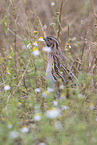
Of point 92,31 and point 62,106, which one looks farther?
point 92,31

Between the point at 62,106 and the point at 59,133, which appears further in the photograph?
the point at 62,106

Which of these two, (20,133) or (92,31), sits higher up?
(92,31)

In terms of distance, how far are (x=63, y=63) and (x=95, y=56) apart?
30.2 inches

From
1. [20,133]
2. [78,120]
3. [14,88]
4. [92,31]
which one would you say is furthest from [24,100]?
[92,31]

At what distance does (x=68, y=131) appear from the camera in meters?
2.91

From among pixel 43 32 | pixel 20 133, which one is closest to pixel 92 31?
pixel 43 32

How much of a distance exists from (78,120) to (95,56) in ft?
5.64

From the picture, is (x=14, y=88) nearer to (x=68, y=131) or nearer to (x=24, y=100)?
(x=24, y=100)

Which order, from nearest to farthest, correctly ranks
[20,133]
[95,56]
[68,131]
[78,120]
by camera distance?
[20,133] < [68,131] < [78,120] < [95,56]

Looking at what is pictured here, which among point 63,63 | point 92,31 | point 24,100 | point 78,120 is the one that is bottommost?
point 78,120

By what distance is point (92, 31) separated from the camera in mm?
4543

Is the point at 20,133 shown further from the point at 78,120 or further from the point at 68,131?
the point at 78,120

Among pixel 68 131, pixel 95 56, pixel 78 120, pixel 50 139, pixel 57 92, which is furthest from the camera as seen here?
pixel 95 56

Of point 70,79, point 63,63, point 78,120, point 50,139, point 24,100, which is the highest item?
point 63,63
